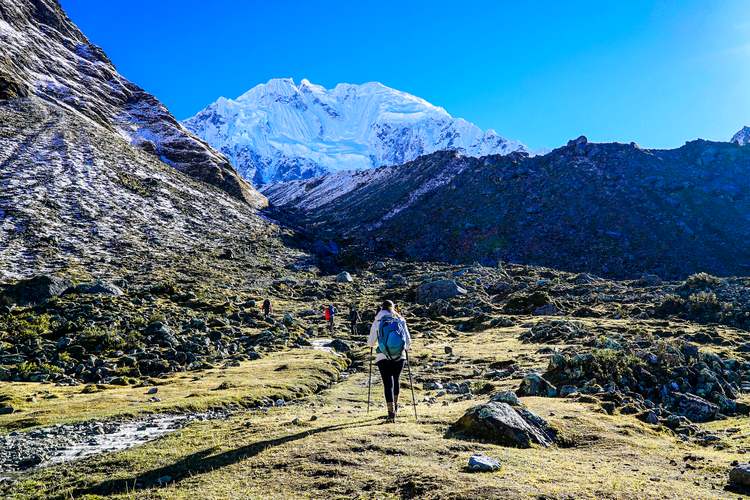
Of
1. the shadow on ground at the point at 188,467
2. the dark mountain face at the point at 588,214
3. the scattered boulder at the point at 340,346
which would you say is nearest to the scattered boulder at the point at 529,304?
the scattered boulder at the point at 340,346

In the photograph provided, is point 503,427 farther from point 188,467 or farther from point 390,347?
point 188,467

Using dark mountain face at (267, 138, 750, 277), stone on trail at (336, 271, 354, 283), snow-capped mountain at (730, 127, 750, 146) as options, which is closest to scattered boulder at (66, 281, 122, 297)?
stone on trail at (336, 271, 354, 283)

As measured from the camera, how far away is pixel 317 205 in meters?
180

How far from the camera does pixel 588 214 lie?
295 feet

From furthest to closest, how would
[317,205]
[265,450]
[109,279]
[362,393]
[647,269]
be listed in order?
1. [317,205]
2. [647,269]
3. [109,279]
4. [362,393]
5. [265,450]

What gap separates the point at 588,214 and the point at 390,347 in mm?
86838

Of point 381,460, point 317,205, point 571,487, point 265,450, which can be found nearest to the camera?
point 571,487

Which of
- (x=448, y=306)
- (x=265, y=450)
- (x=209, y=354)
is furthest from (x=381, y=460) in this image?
(x=448, y=306)

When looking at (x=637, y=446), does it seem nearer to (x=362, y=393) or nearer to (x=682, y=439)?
(x=682, y=439)

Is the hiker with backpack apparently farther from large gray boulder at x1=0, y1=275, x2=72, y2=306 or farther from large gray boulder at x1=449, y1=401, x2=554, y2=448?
large gray boulder at x1=0, y1=275, x2=72, y2=306

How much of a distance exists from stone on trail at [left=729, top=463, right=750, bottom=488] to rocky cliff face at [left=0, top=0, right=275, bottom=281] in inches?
2136

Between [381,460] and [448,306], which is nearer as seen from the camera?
[381,460]

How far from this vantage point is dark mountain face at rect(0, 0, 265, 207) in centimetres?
10638

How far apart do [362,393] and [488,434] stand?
10323 mm
